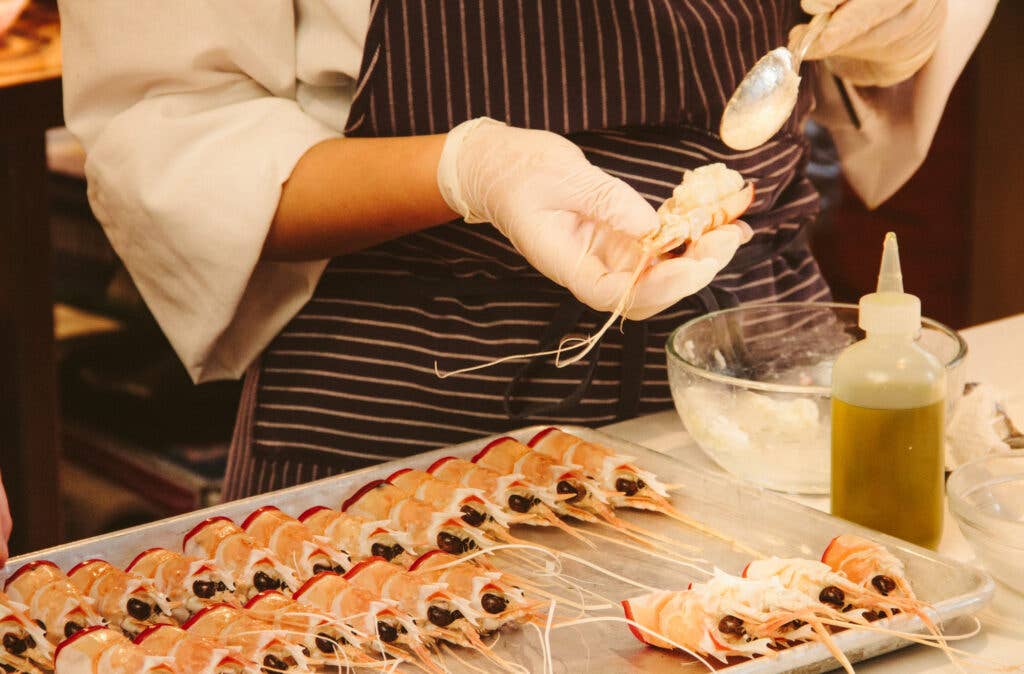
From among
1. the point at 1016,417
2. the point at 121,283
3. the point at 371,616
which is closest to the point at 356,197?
the point at 371,616

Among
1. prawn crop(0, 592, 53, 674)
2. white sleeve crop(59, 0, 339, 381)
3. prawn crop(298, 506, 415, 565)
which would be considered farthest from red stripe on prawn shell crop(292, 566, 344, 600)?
white sleeve crop(59, 0, 339, 381)

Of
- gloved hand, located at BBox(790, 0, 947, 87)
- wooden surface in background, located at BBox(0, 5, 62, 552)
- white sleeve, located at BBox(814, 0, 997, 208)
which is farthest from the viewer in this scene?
wooden surface in background, located at BBox(0, 5, 62, 552)

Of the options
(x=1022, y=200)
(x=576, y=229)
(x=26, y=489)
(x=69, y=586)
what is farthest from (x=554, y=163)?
(x=1022, y=200)

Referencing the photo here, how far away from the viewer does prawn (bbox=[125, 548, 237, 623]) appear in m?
1.28

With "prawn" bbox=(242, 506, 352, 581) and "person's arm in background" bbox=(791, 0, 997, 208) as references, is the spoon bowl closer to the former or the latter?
"person's arm in background" bbox=(791, 0, 997, 208)

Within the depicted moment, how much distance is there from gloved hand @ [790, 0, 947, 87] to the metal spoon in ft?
0.46

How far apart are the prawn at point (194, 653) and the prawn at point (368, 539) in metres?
0.25

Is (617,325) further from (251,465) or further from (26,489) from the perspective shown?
(26,489)

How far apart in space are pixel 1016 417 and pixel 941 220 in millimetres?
3214

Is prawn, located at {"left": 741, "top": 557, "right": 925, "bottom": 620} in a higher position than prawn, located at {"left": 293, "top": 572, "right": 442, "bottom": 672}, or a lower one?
higher

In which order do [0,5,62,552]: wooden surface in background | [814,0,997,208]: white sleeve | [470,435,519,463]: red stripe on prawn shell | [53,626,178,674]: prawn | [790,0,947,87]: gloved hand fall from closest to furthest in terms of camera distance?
[53,626,178,674]: prawn
[470,435,519,463]: red stripe on prawn shell
[790,0,947,87]: gloved hand
[814,0,997,208]: white sleeve
[0,5,62,552]: wooden surface in background

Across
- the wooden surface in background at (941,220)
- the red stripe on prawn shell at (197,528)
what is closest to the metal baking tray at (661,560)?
the red stripe on prawn shell at (197,528)

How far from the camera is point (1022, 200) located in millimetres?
4477

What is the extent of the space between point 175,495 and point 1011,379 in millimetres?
2075
